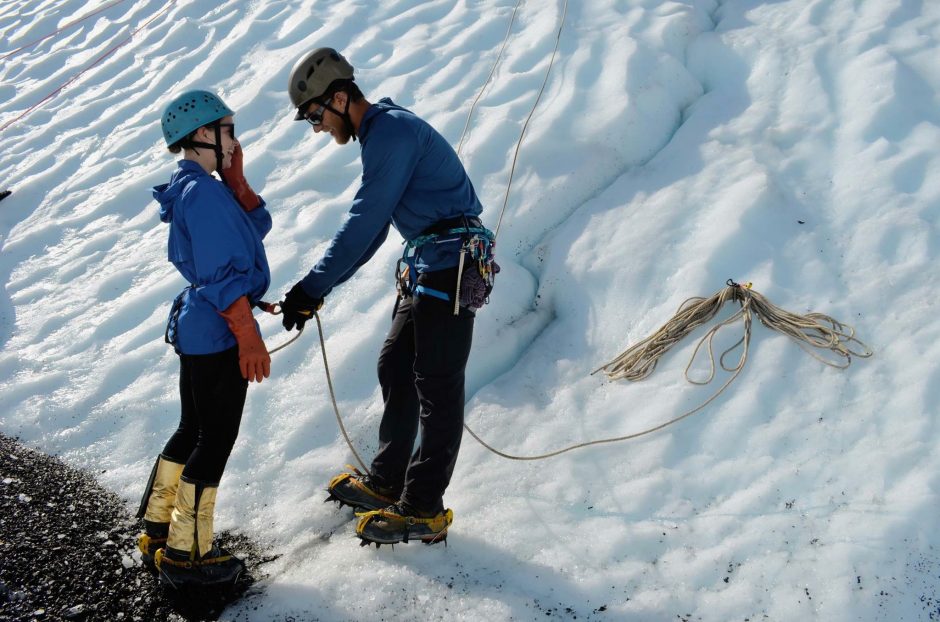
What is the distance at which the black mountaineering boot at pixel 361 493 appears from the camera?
3.70 metres

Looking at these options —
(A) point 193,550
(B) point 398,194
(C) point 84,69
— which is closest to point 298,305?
(B) point 398,194

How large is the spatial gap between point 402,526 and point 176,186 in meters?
1.76

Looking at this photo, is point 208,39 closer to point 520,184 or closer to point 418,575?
point 520,184

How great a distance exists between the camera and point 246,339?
3.11 meters

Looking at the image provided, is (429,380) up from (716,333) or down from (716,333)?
up

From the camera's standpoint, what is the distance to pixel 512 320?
4727mm

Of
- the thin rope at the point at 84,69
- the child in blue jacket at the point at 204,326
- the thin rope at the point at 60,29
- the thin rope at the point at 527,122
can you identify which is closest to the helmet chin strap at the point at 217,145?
the child in blue jacket at the point at 204,326

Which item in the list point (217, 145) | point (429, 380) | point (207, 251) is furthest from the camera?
point (429, 380)

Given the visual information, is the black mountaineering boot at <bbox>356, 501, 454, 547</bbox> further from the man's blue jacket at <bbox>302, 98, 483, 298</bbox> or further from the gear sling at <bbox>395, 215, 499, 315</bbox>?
the man's blue jacket at <bbox>302, 98, 483, 298</bbox>

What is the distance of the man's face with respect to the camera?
321cm

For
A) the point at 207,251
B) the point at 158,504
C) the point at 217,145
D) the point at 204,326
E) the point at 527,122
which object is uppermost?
the point at 217,145

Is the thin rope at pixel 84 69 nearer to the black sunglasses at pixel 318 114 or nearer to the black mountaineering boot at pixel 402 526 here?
the black sunglasses at pixel 318 114

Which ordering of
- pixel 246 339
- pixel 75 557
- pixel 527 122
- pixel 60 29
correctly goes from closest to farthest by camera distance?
pixel 246 339, pixel 75 557, pixel 527 122, pixel 60 29

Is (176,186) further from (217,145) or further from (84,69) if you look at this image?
(84,69)
